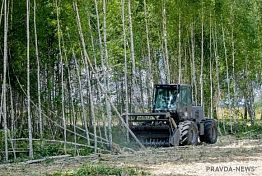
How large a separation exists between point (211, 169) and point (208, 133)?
299 inches

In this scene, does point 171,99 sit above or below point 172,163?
above

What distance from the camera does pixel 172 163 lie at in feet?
35.5

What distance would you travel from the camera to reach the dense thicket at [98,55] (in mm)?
15039

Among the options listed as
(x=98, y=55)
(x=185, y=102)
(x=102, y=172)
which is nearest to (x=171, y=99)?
(x=185, y=102)

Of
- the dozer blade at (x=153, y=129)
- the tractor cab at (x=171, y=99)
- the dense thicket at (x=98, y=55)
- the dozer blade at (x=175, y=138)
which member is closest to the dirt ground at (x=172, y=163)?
the dozer blade at (x=175, y=138)

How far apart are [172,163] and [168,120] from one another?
4.17 m

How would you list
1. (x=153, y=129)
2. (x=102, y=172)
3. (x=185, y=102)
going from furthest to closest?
(x=185, y=102) < (x=153, y=129) < (x=102, y=172)

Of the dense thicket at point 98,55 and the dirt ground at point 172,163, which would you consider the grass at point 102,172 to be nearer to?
the dirt ground at point 172,163

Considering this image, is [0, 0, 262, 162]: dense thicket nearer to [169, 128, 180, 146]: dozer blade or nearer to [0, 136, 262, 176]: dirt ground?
[0, 136, 262, 176]: dirt ground

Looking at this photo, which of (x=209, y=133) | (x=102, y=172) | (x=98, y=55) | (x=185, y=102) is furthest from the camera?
(x=98, y=55)

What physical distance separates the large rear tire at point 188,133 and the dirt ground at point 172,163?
5.05ft

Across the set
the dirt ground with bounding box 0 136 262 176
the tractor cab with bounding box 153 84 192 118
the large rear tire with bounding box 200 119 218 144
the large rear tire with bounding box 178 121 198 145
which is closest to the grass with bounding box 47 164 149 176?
the dirt ground with bounding box 0 136 262 176

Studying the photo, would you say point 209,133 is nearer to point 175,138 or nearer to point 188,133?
point 188,133

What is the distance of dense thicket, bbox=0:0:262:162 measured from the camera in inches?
592
